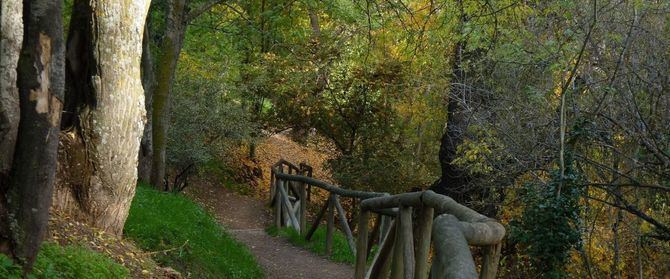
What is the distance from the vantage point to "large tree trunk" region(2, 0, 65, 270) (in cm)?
417

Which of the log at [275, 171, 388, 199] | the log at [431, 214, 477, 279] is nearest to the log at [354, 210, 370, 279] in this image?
the log at [275, 171, 388, 199]

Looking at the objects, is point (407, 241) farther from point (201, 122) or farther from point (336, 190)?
point (201, 122)

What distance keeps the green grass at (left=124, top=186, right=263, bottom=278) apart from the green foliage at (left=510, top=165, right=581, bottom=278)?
383 centimetres

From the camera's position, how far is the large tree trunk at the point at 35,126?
417cm

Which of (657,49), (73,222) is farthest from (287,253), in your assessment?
(657,49)

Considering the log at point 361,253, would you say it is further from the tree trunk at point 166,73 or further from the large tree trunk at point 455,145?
the large tree trunk at point 455,145

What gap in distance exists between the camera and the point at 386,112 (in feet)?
64.4

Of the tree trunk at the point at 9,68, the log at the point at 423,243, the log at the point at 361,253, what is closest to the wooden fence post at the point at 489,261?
the log at the point at 423,243

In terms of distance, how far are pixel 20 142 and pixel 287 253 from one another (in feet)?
24.2

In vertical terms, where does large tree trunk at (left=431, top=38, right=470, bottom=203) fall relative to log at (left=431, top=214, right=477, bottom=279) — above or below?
above

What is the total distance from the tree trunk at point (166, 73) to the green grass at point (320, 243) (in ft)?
9.26

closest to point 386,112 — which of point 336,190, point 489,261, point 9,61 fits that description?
point 336,190

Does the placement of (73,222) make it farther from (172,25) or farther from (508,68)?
(508,68)

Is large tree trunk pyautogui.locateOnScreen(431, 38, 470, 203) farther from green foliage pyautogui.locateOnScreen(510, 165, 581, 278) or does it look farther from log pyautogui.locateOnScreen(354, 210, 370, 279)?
log pyautogui.locateOnScreen(354, 210, 370, 279)
